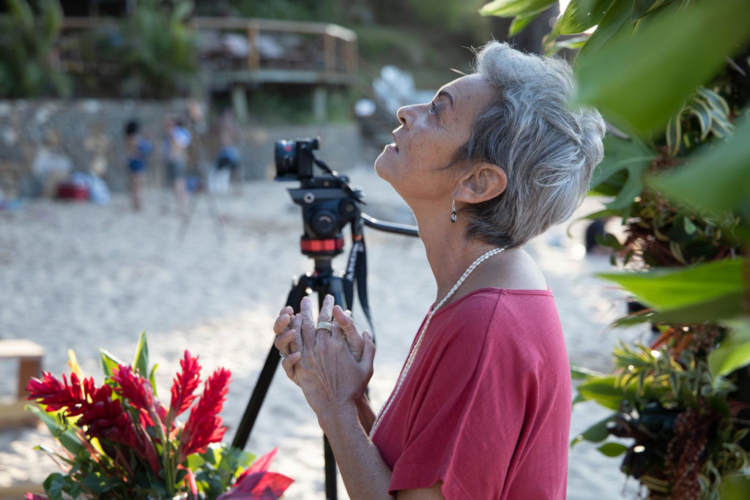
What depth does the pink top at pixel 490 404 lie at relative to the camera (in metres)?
1.07

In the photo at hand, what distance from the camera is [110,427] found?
148 cm

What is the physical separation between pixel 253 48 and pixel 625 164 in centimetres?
1576

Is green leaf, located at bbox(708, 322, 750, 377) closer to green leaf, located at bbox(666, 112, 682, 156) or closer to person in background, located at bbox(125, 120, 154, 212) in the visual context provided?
green leaf, located at bbox(666, 112, 682, 156)

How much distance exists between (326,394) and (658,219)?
1135mm

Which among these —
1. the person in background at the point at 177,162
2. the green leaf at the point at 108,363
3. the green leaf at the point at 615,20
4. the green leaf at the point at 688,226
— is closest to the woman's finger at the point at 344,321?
the green leaf at the point at 108,363

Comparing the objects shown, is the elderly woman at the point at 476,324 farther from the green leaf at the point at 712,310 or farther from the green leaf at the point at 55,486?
the green leaf at the point at 712,310

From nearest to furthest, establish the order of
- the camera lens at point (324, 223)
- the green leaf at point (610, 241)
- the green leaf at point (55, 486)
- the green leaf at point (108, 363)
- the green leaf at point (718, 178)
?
1. the green leaf at point (718, 178)
2. the green leaf at point (55, 486)
3. the green leaf at point (108, 363)
4. the camera lens at point (324, 223)
5. the green leaf at point (610, 241)

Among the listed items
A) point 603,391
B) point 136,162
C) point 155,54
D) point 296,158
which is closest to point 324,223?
point 296,158

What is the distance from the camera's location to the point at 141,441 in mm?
1512

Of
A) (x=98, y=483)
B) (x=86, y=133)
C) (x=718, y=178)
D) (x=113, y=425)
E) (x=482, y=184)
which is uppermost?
(x=86, y=133)

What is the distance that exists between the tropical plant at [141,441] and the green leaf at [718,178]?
A: 1317mm

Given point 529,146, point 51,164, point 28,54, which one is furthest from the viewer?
point 28,54

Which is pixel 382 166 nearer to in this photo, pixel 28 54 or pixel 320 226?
pixel 320 226

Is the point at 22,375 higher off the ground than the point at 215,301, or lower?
lower
